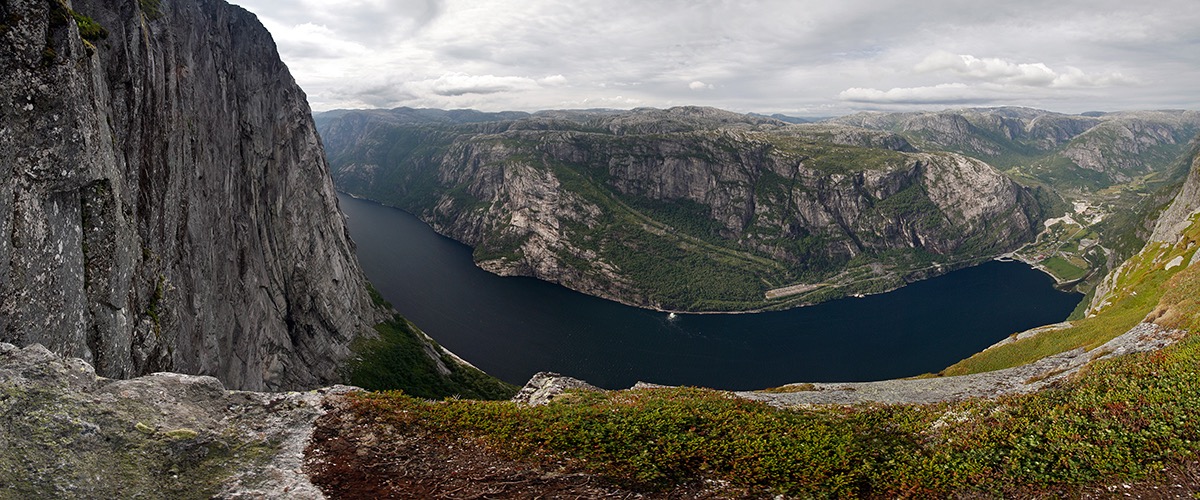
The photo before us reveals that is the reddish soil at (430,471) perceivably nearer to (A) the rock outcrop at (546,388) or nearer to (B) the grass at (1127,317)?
(A) the rock outcrop at (546,388)

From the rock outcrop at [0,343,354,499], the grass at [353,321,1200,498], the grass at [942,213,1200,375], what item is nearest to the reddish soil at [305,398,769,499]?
the grass at [353,321,1200,498]

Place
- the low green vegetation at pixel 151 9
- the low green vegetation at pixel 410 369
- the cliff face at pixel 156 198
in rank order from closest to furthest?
the cliff face at pixel 156 198
the low green vegetation at pixel 151 9
the low green vegetation at pixel 410 369

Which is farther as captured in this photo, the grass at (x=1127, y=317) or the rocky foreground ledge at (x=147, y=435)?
the grass at (x=1127, y=317)

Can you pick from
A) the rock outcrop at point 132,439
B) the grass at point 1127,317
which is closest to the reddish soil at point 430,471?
the rock outcrop at point 132,439

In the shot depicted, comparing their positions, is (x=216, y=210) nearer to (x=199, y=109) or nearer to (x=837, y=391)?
(x=199, y=109)

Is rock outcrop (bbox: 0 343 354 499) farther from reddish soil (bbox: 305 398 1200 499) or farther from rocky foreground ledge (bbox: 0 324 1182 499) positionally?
reddish soil (bbox: 305 398 1200 499)

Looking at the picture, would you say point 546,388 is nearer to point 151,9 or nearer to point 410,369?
point 151,9

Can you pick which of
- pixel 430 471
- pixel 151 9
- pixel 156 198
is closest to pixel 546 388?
pixel 430 471
